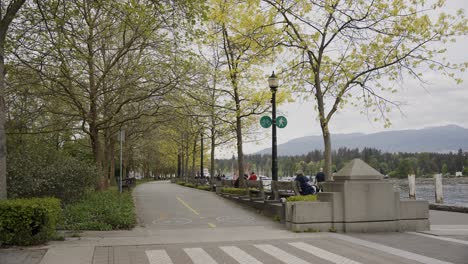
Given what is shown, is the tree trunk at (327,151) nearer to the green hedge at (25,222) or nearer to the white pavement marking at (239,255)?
the white pavement marking at (239,255)

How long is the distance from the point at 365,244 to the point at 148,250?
16.1 ft

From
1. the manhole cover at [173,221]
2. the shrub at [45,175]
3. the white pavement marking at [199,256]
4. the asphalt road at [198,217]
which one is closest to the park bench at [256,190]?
the asphalt road at [198,217]

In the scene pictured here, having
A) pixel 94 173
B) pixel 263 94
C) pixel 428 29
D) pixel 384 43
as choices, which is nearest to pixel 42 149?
pixel 94 173

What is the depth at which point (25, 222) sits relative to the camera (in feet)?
31.5

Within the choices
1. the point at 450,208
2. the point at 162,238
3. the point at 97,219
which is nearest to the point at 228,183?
the point at 450,208

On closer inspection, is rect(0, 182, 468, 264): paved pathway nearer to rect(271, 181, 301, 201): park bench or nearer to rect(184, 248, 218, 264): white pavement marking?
rect(184, 248, 218, 264): white pavement marking

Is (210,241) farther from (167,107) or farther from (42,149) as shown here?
(167,107)

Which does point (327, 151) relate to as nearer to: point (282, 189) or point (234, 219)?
point (282, 189)

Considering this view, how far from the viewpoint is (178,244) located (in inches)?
407

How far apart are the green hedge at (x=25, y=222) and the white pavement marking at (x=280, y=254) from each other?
15.6 feet

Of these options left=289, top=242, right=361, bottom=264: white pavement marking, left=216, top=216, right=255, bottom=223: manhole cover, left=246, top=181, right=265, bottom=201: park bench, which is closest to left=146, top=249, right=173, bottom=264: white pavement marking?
left=289, top=242, right=361, bottom=264: white pavement marking

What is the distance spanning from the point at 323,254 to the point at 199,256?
2521mm

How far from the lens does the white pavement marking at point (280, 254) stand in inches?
335

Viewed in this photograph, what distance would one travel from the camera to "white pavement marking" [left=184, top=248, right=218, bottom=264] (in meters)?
8.49
